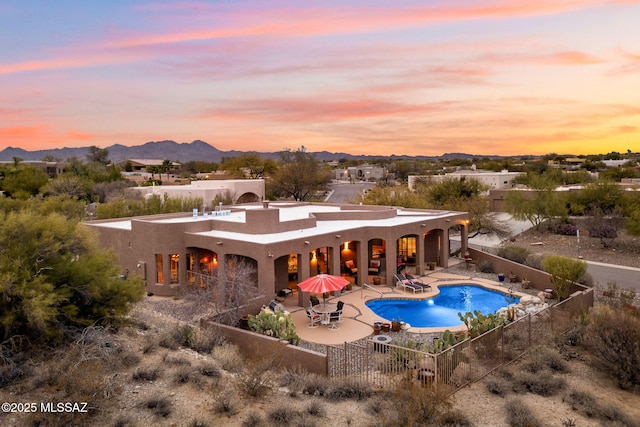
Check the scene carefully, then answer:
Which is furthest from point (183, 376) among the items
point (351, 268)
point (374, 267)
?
point (374, 267)

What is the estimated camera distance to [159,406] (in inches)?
330

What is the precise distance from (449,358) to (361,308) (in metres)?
7.70

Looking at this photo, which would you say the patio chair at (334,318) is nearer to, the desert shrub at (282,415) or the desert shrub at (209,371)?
the desert shrub at (209,371)

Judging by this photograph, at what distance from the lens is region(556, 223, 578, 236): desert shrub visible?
1340 inches

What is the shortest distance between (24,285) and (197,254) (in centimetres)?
1088

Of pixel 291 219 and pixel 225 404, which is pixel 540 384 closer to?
pixel 225 404

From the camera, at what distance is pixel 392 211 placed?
25469 millimetres

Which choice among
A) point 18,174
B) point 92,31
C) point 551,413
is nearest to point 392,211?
point 551,413

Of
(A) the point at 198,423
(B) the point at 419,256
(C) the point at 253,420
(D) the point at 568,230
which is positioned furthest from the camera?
(D) the point at 568,230

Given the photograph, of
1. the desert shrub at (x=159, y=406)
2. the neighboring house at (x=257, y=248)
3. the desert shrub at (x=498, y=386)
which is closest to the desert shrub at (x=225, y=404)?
the desert shrub at (x=159, y=406)

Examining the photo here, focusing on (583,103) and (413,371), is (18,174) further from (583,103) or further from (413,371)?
(583,103)

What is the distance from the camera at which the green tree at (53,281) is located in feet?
31.6

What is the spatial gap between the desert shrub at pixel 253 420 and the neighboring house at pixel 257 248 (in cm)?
835

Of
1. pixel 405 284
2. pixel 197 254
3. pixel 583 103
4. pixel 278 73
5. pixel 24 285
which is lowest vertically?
pixel 405 284
